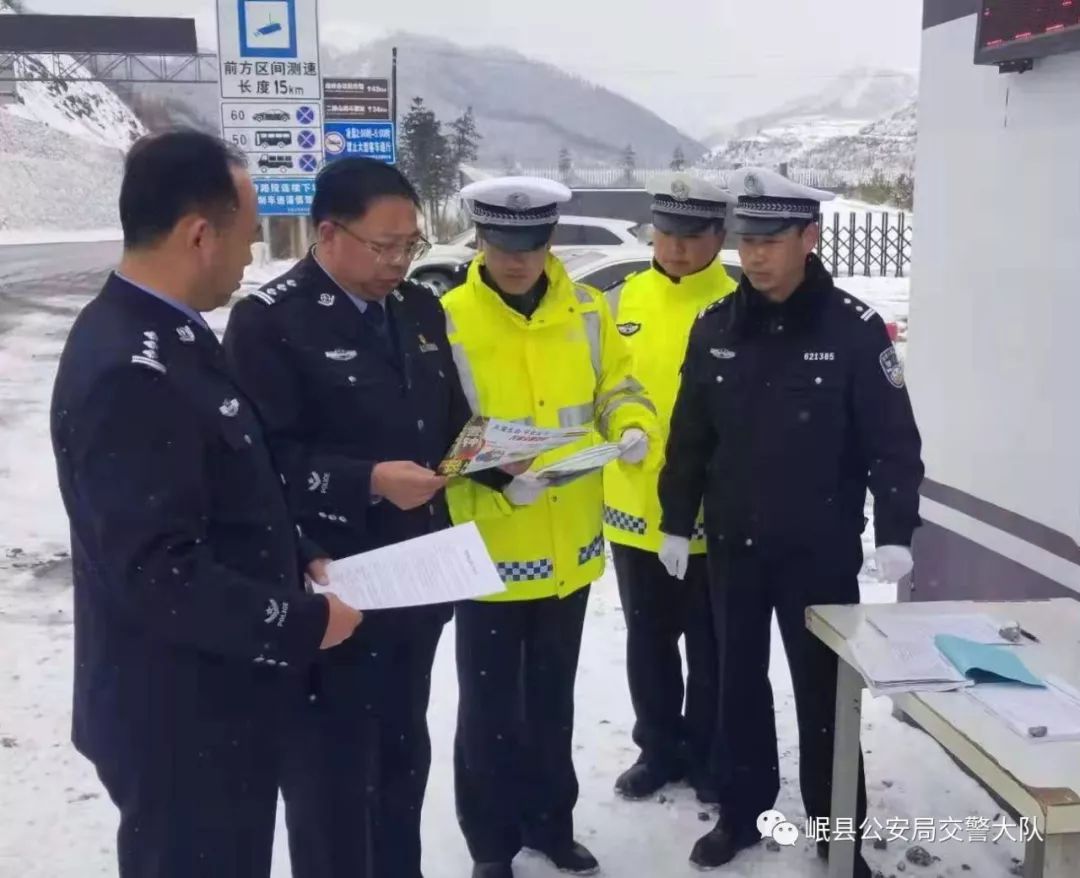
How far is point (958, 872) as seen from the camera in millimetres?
2209

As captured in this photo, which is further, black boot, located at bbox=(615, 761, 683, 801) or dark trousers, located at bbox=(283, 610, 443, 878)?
black boot, located at bbox=(615, 761, 683, 801)

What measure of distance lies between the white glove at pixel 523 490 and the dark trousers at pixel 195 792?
688 mm

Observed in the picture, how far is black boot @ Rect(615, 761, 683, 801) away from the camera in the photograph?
2.56 m

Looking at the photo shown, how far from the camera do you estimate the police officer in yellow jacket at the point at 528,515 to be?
2.03m

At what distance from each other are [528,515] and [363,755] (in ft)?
1.99

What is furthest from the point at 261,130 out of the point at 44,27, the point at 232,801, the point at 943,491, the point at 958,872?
the point at 958,872

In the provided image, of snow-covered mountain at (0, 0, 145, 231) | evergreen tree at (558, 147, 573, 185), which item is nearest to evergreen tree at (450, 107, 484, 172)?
evergreen tree at (558, 147, 573, 185)

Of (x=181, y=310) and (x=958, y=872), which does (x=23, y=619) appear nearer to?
(x=181, y=310)

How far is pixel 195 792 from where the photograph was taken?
1.29 m

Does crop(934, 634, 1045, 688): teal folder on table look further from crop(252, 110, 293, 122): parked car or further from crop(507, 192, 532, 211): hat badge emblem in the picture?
crop(252, 110, 293, 122): parked car

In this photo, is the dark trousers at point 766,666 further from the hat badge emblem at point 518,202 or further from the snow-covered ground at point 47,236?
the snow-covered ground at point 47,236

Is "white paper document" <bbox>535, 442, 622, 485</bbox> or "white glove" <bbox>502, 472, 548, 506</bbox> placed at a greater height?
"white paper document" <bbox>535, 442, 622, 485</bbox>

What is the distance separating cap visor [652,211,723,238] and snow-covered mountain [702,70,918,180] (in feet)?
17.9

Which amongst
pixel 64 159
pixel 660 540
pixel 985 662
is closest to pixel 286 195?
pixel 660 540
